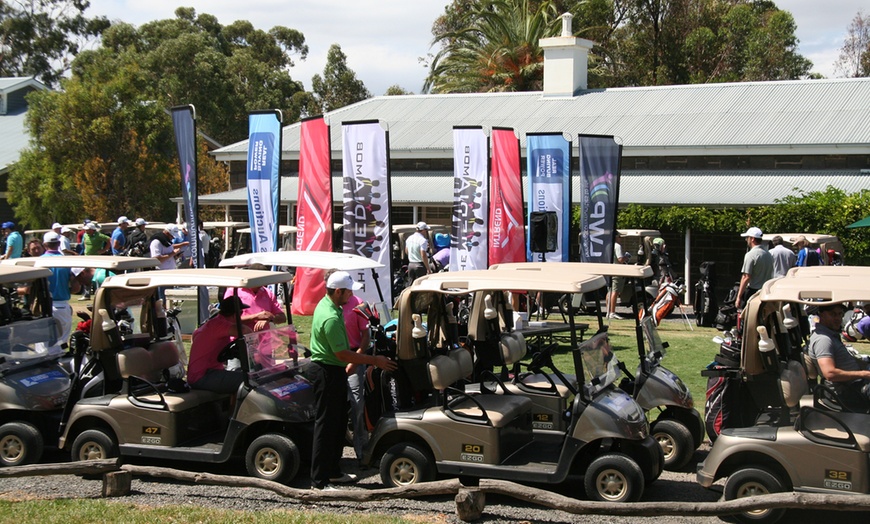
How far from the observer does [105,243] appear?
19.7 meters

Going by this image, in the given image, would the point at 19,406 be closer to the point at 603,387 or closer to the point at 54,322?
the point at 54,322

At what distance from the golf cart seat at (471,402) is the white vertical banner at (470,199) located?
891 centimetres

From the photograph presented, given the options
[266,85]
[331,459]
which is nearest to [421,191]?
[331,459]

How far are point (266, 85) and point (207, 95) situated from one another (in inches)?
254

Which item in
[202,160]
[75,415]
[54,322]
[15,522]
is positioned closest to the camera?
[15,522]

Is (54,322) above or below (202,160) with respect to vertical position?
below

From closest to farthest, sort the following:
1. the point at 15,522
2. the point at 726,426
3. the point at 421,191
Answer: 1. the point at 15,522
2. the point at 726,426
3. the point at 421,191

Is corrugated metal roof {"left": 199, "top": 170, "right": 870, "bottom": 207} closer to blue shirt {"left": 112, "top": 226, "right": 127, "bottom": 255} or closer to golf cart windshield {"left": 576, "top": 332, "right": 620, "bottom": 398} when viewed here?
blue shirt {"left": 112, "top": 226, "right": 127, "bottom": 255}

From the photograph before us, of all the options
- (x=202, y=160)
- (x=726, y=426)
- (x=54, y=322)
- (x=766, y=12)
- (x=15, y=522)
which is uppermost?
(x=766, y=12)

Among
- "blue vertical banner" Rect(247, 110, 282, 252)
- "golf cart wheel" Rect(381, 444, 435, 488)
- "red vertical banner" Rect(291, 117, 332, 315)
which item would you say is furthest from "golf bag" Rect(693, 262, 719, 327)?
"golf cart wheel" Rect(381, 444, 435, 488)

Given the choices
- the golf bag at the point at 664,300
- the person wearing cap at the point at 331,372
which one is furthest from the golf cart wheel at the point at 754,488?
the golf bag at the point at 664,300

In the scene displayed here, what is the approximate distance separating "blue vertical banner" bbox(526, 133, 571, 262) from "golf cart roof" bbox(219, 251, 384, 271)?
6.92 m

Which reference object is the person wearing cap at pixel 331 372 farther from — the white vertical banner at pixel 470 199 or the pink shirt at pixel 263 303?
the white vertical banner at pixel 470 199

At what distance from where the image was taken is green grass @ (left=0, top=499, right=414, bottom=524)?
22.4ft
